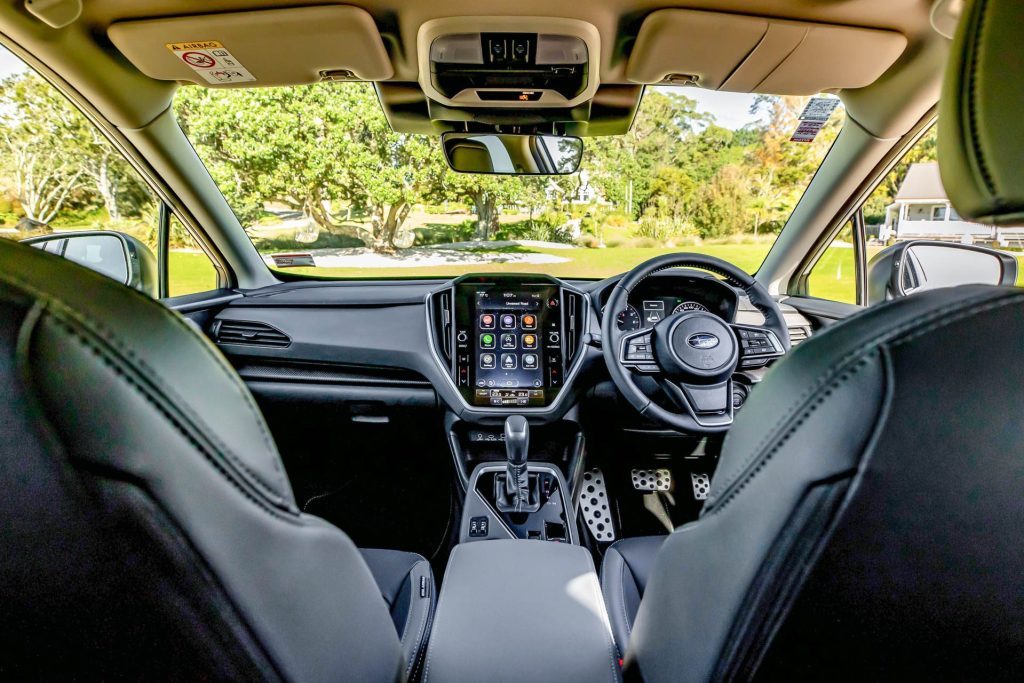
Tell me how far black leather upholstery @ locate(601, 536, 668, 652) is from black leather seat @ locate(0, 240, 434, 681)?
0.99 metres

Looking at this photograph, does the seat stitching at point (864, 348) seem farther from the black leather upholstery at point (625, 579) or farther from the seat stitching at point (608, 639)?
the black leather upholstery at point (625, 579)

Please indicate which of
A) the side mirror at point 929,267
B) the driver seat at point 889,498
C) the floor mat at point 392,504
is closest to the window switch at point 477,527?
the floor mat at point 392,504

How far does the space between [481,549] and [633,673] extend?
1.94 feet

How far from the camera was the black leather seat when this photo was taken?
0.52 meters

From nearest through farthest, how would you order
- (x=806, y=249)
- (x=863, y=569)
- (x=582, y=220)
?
1. (x=863, y=569)
2. (x=806, y=249)
3. (x=582, y=220)

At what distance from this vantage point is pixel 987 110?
76cm

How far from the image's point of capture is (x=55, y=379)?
52 centimetres

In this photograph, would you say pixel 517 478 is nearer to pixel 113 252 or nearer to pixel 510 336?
pixel 510 336

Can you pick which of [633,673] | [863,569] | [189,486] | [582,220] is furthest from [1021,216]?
[582,220]

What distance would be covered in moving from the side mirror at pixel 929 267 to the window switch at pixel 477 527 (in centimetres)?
186

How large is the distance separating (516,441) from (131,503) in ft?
6.55

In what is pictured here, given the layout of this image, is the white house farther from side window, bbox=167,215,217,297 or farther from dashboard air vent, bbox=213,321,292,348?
side window, bbox=167,215,217,297

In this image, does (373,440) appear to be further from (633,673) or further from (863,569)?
(863,569)

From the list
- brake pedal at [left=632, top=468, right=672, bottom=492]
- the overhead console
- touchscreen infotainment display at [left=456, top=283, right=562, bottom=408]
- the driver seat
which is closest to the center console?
the driver seat
